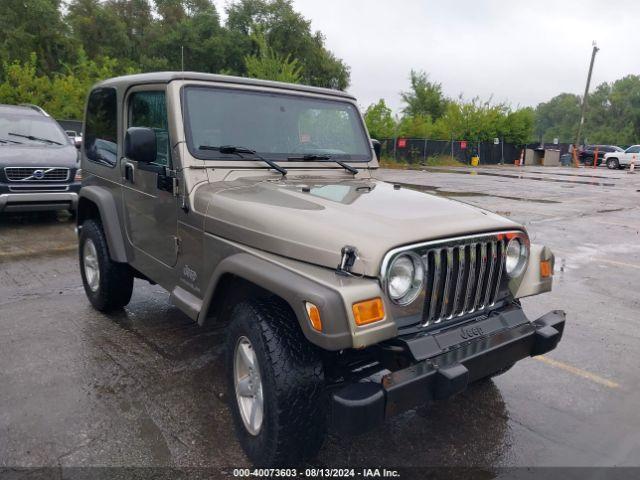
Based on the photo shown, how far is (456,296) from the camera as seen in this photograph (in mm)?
2674

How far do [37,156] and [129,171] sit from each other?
5.40 metres

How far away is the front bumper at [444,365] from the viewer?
223 cm

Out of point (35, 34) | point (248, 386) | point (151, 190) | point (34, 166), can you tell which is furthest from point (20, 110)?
point (35, 34)

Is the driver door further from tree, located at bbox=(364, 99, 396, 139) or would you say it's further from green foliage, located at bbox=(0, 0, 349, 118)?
green foliage, located at bbox=(0, 0, 349, 118)

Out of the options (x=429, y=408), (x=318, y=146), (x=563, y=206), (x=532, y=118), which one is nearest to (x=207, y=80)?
(x=318, y=146)

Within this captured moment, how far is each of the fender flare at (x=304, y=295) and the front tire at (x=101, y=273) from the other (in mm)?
2149

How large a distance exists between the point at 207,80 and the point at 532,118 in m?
37.1

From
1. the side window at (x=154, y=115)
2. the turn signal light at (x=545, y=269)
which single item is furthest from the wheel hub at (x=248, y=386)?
the turn signal light at (x=545, y=269)

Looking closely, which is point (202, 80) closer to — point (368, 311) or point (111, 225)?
point (111, 225)

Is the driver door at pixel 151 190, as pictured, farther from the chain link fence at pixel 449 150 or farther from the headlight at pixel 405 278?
the chain link fence at pixel 449 150

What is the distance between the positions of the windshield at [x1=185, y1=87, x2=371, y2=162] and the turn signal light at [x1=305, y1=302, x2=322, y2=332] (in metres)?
1.50

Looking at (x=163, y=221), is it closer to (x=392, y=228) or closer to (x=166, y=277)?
(x=166, y=277)

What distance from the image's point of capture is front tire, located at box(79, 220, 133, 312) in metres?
4.47

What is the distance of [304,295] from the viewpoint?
2309mm
